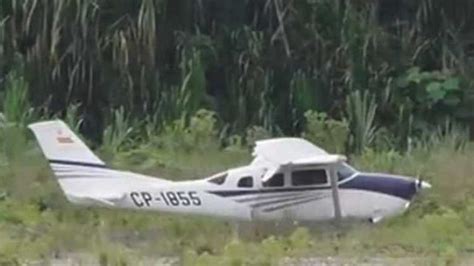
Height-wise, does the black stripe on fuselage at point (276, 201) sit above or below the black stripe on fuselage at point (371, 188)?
below

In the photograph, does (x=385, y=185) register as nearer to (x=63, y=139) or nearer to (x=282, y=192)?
(x=282, y=192)

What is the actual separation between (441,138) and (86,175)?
6.29 meters

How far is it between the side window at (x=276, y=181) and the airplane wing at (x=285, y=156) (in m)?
0.04

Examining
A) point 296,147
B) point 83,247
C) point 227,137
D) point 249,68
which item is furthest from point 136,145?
point 83,247

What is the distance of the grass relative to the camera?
36.3 feet

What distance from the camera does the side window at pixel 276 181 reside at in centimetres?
1398

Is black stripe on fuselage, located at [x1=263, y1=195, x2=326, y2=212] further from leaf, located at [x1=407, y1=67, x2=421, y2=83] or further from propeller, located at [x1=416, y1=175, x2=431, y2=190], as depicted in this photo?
leaf, located at [x1=407, y1=67, x2=421, y2=83]

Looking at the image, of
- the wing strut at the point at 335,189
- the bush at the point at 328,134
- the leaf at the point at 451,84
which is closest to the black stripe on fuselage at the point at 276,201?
the wing strut at the point at 335,189

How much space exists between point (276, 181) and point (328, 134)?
4039 mm

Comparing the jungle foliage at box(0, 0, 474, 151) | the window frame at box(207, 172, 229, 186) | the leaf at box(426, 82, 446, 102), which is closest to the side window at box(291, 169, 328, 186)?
the window frame at box(207, 172, 229, 186)

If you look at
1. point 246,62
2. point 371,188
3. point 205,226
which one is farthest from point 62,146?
point 246,62

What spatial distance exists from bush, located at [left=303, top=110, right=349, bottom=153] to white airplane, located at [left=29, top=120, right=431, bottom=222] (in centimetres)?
333

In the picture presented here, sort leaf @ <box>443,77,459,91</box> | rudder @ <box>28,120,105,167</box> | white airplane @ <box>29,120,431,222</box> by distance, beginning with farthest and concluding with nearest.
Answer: leaf @ <box>443,77,459,91</box>
rudder @ <box>28,120,105,167</box>
white airplane @ <box>29,120,431,222</box>

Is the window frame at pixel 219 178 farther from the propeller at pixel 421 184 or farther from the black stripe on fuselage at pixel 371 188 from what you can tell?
the propeller at pixel 421 184
